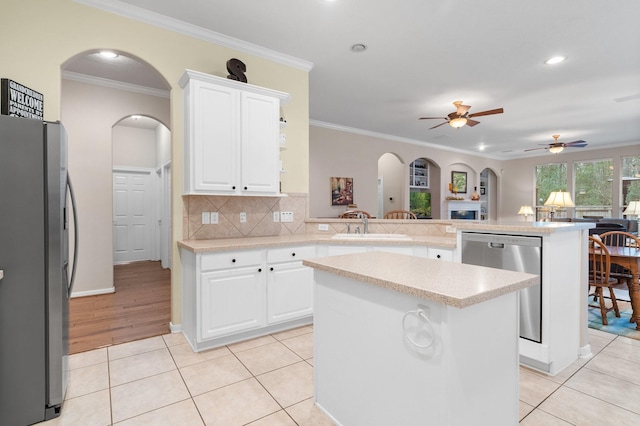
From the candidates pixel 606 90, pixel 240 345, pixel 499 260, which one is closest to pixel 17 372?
pixel 240 345

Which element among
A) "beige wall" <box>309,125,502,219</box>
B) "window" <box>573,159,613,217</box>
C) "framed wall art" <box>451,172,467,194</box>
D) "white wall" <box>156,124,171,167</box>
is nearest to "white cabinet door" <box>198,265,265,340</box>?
"beige wall" <box>309,125,502,219</box>

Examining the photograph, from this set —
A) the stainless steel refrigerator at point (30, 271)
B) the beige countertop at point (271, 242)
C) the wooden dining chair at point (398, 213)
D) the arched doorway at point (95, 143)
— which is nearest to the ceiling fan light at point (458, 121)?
the wooden dining chair at point (398, 213)

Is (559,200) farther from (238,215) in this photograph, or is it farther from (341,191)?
(238,215)

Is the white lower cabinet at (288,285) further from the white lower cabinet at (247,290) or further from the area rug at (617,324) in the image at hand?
the area rug at (617,324)

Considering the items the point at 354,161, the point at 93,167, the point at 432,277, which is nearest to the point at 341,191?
the point at 354,161

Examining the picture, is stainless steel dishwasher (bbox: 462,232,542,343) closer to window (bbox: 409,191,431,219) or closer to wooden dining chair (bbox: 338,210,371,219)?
wooden dining chair (bbox: 338,210,371,219)

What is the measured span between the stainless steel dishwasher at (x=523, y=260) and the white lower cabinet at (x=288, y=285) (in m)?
1.55

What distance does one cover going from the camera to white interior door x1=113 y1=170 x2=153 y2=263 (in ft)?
22.3

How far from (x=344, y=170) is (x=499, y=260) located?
15.2 ft

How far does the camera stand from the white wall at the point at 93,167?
4.11 m

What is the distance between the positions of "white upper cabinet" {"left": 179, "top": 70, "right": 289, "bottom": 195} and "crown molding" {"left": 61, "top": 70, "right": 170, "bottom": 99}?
207 centimetres

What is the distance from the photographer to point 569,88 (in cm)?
457

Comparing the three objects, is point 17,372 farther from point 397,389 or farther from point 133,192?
point 133,192

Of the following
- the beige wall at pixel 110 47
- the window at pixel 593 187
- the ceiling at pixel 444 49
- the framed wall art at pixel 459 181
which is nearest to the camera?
the beige wall at pixel 110 47
